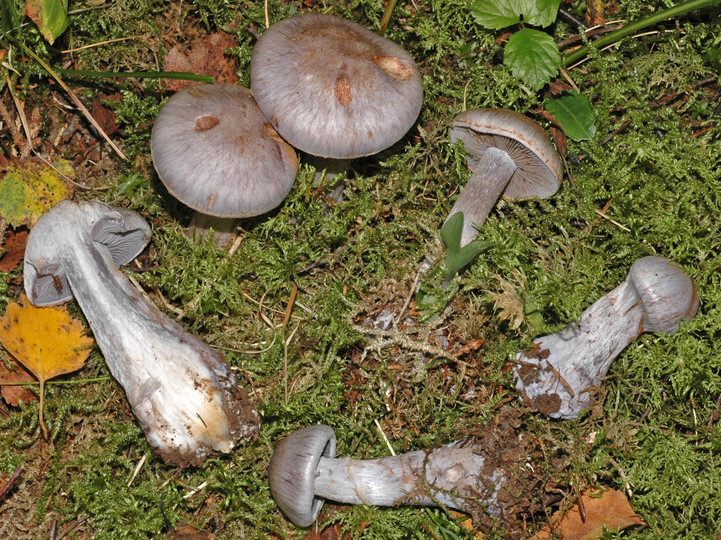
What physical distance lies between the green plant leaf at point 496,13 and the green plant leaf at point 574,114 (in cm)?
51

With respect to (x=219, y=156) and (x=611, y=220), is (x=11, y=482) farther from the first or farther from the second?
(x=611, y=220)

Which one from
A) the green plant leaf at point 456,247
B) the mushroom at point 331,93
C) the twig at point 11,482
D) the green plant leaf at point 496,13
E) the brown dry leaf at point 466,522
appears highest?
the green plant leaf at point 496,13

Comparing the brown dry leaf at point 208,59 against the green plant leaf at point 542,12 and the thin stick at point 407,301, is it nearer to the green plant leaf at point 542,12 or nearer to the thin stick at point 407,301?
the thin stick at point 407,301

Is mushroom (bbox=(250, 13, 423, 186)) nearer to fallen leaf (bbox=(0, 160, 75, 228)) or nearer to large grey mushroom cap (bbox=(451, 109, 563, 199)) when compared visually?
large grey mushroom cap (bbox=(451, 109, 563, 199))

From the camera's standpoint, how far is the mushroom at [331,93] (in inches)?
121

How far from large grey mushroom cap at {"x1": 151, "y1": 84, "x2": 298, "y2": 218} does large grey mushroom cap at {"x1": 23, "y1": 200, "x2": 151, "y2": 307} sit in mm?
442

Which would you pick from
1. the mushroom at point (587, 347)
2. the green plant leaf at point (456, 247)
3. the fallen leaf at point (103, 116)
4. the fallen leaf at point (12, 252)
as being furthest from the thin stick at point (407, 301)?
the fallen leaf at point (12, 252)

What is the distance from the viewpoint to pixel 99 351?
3438 mm

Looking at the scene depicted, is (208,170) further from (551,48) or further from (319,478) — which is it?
(551,48)

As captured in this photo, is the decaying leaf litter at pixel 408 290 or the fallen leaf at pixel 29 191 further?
the fallen leaf at pixel 29 191

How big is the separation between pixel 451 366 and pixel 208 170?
1.67m

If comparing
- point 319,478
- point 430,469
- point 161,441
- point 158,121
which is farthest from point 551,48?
point 161,441

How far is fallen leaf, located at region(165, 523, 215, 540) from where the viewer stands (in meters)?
3.24

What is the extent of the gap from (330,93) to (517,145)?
1042 mm
